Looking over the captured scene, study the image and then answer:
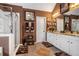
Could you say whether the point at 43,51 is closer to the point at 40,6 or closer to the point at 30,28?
the point at 30,28

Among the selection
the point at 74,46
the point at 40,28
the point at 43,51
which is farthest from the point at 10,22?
the point at 74,46

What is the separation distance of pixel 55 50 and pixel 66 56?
208 millimetres

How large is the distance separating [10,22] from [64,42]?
994 millimetres

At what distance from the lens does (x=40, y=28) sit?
2.04m

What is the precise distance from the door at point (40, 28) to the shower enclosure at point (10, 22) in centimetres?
33

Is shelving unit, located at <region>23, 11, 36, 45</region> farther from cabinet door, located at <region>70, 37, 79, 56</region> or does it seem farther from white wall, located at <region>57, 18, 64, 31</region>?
cabinet door, located at <region>70, 37, 79, 56</region>

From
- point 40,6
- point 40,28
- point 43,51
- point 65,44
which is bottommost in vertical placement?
point 43,51

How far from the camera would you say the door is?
2.04 m

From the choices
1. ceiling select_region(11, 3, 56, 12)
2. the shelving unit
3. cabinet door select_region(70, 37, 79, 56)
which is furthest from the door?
cabinet door select_region(70, 37, 79, 56)

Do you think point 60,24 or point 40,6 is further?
point 60,24

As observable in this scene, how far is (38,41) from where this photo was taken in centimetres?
203

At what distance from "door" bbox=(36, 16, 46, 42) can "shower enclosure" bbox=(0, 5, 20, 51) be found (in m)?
0.33

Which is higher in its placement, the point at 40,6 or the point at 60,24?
the point at 40,6

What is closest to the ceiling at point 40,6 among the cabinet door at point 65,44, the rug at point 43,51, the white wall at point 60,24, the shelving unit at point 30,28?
the shelving unit at point 30,28
